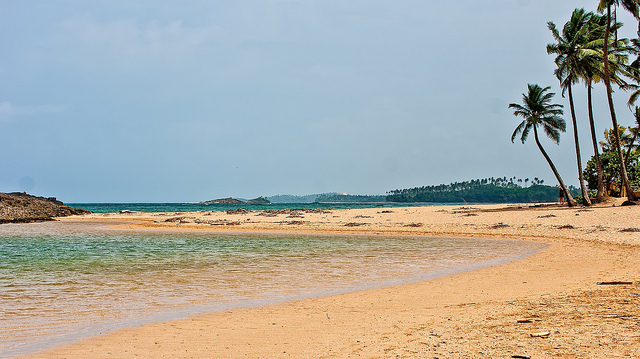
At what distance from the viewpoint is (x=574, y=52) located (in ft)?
114

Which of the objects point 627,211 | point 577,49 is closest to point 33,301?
point 627,211

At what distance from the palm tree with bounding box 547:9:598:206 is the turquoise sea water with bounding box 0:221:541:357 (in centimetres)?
2290

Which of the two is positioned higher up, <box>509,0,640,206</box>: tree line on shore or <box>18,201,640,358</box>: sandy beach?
<box>509,0,640,206</box>: tree line on shore

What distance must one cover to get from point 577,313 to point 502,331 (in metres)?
1.49

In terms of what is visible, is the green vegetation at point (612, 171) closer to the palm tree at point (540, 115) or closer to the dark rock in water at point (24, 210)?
the palm tree at point (540, 115)

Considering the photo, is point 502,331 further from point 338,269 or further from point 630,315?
point 338,269

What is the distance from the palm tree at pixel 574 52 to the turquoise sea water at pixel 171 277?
2290 centimetres

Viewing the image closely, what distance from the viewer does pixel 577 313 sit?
5.93 meters

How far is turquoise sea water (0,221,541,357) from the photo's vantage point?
698 cm

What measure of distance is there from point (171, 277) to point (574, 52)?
122ft

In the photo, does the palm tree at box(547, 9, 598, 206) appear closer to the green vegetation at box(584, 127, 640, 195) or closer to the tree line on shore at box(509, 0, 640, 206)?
the tree line on shore at box(509, 0, 640, 206)

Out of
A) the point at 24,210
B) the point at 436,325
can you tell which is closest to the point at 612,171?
the point at 436,325

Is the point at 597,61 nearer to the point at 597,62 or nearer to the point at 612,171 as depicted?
the point at 597,62

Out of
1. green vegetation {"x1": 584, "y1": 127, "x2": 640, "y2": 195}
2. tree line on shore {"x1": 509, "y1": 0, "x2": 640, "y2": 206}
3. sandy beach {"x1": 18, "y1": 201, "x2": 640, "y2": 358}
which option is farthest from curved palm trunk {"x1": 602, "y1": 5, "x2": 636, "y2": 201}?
sandy beach {"x1": 18, "y1": 201, "x2": 640, "y2": 358}
